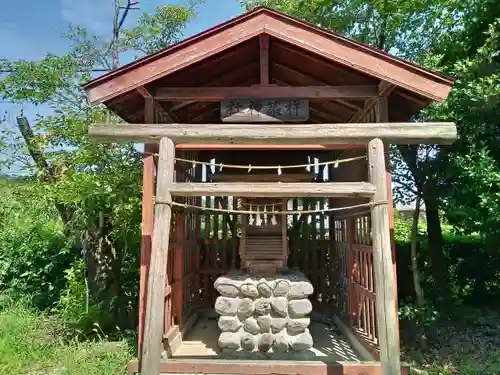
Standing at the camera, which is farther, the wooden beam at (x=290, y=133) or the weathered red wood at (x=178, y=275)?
the weathered red wood at (x=178, y=275)

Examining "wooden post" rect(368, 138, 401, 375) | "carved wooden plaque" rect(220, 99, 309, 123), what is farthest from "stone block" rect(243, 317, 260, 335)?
"carved wooden plaque" rect(220, 99, 309, 123)

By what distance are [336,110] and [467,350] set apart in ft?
14.5

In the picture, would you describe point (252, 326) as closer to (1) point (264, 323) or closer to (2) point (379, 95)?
(1) point (264, 323)

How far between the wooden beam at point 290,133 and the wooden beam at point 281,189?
0.50 m

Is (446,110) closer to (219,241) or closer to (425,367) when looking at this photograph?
(425,367)

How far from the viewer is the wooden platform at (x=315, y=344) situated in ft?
17.6

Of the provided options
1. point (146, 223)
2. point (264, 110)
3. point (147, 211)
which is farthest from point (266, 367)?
point (264, 110)

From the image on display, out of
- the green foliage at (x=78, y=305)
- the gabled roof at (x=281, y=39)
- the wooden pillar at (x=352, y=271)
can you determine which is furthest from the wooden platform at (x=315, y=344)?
the gabled roof at (x=281, y=39)

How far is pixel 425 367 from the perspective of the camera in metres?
6.02

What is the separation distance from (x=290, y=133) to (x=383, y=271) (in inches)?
66.4

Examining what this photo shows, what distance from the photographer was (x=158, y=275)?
158 inches

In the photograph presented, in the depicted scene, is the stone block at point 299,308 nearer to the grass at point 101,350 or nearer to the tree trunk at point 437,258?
the grass at point 101,350

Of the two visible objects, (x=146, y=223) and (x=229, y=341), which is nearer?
(x=146, y=223)

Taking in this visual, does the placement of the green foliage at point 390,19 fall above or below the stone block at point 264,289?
above
